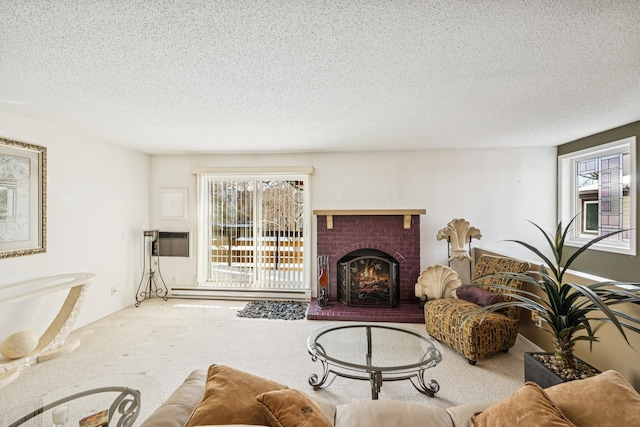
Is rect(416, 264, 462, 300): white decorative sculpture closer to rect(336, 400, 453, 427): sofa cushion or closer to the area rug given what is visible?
the area rug

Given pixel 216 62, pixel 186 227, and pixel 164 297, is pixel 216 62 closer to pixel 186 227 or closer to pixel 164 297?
pixel 186 227

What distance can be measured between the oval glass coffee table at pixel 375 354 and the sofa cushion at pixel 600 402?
2.86ft

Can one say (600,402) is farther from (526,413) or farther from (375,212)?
(375,212)

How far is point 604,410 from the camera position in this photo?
1046 mm

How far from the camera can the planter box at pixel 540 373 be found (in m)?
1.71

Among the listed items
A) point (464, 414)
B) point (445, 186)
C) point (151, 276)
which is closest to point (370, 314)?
point (445, 186)

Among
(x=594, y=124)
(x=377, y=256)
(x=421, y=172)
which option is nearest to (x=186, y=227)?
(x=377, y=256)

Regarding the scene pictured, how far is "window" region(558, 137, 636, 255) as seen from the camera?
3.29 metres

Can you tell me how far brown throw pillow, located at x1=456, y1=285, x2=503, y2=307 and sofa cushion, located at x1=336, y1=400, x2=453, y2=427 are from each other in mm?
1946

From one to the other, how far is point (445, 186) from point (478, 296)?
192cm

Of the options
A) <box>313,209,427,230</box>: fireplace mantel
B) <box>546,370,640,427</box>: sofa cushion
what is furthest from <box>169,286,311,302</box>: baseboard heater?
<box>546,370,640,427</box>: sofa cushion

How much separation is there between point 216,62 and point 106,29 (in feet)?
1.84

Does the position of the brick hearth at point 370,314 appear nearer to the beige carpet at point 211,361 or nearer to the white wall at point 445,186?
the beige carpet at point 211,361

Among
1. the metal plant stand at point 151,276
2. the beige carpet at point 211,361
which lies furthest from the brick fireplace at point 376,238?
the metal plant stand at point 151,276
